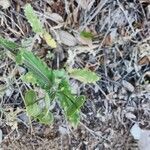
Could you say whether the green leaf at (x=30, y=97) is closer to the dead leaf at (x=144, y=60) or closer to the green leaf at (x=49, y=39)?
the green leaf at (x=49, y=39)

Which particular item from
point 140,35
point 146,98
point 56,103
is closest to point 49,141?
point 56,103

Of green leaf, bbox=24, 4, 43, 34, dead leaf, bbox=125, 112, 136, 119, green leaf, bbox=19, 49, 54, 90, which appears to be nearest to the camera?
green leaf, bbox=19, 49, 54, 90

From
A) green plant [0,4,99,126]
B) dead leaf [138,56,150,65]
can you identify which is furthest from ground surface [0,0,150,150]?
green plant [0,4,99,126]

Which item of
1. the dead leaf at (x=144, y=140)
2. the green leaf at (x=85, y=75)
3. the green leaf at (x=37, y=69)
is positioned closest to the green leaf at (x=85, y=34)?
the green leaf at (x=85, y=75)

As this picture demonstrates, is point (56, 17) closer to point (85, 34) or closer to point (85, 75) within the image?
point (85, 34)

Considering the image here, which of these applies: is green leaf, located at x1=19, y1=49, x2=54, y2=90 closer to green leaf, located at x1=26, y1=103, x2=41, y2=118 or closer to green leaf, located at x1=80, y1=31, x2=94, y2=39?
green leaf, located at x1=26, y1=103, x2=41, y2=118

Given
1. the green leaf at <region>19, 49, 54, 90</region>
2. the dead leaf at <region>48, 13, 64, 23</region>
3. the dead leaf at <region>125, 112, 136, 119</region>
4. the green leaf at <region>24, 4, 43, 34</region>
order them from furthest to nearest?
1. the dead leaf at <region>125, 112, 136, 119</region>
2. the dead leaf at <region>48, 13, 64, 23</region>
3. the green leaf at <region>24, 4, 43, 34</region>
4. the green leaf at <region>19, 49, 54, 90</region>

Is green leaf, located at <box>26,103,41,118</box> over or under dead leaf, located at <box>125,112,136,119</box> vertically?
over
